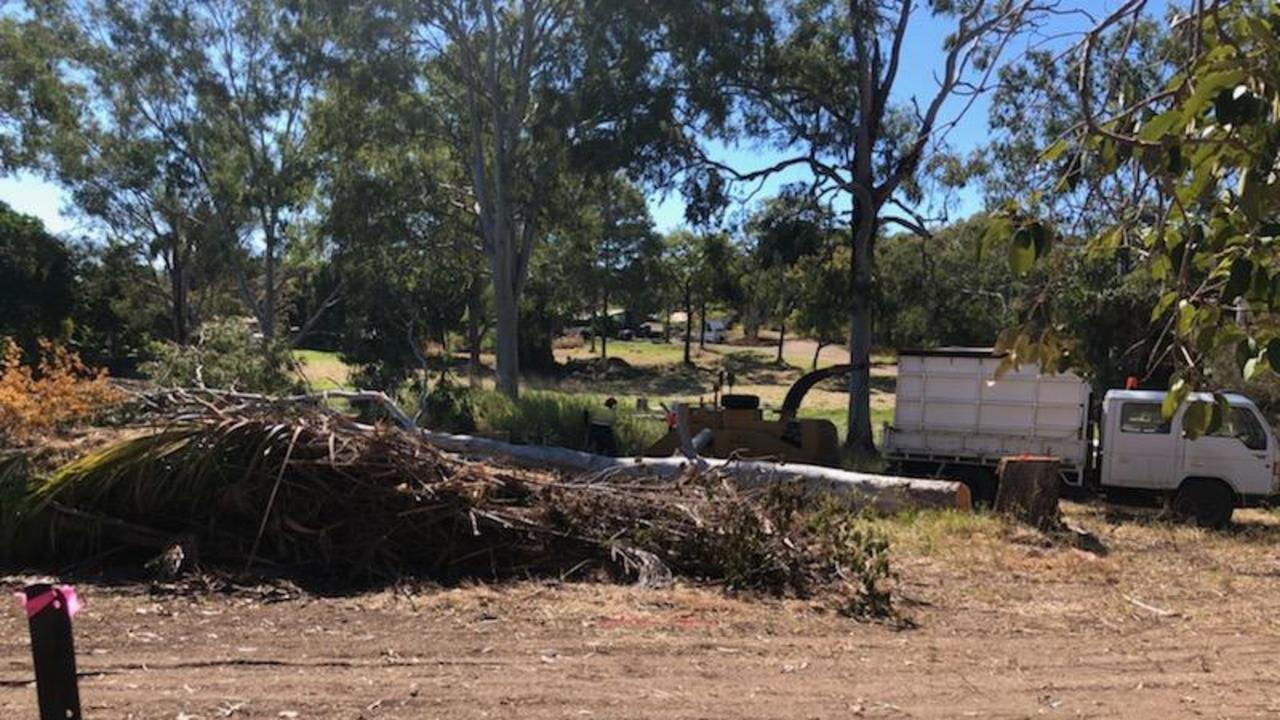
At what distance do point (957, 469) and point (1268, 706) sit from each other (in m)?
11.6

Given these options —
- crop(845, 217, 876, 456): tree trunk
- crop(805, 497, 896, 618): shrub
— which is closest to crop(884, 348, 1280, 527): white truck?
crop(845, 217, 876, 456): tree trunk

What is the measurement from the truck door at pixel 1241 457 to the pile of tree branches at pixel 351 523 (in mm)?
8500

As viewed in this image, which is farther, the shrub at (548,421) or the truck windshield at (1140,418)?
the shrub at (548,421)

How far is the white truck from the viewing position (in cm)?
1484

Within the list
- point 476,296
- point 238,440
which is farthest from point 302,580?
point 476,296

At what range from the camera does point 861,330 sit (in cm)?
2256

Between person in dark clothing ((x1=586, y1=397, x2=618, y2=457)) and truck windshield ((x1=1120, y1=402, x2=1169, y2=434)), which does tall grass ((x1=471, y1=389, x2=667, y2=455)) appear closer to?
person in dark clothing ((x1=586, y1=397, x2=618, y2=457))

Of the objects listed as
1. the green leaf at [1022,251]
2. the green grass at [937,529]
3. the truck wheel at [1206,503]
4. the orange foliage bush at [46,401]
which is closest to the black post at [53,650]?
the green leaf at [1022,251]

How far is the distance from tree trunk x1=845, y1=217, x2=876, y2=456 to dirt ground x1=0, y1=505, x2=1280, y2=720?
1263cm

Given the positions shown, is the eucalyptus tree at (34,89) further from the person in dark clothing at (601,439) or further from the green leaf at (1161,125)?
the green leaf at (1161,125)

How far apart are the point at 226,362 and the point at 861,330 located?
1292 cm

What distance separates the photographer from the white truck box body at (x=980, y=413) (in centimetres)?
1641

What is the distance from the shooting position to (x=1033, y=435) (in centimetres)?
1652

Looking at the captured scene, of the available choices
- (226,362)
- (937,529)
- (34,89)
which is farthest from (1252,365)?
(34,89)
